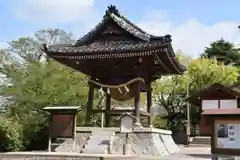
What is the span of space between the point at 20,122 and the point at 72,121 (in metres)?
7.63

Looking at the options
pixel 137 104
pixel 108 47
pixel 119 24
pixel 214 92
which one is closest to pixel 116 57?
pixel 108 47

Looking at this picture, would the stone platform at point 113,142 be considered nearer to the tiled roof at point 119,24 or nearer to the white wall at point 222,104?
the tiled roof at point 119,24

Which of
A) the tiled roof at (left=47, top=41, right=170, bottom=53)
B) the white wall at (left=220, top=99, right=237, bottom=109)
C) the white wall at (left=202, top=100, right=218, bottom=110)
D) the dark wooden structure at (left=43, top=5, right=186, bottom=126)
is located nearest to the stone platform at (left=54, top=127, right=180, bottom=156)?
the dark wooden structure at (left=43, top=5, right=186, bottom=126)

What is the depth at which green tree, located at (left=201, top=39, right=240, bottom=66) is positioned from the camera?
51.3m

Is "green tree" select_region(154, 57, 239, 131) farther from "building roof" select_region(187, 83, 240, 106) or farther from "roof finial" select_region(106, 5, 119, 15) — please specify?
"roof finial" select_region(106, 5, 119, 15)

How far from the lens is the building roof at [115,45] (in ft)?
59.5

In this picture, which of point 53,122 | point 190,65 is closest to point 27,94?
point 53,122

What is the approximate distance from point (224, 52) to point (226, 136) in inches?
1754

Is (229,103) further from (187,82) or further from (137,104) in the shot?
(187,82)

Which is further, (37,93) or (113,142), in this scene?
(37,93)

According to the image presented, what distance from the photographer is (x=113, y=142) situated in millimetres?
17562

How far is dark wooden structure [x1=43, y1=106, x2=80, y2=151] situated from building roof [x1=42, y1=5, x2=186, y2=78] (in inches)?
118

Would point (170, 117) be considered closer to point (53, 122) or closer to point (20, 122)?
point (20, 122)

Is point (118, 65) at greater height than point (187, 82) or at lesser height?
lesser
